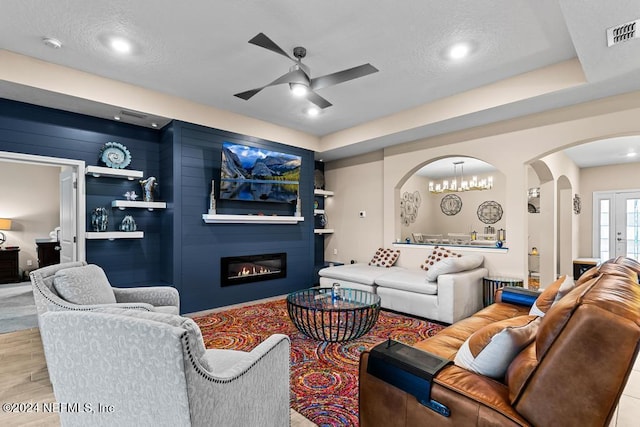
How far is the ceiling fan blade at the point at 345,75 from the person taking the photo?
260 centimetres

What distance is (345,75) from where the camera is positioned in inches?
108

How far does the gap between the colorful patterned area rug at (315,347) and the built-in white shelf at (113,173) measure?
214 centimetres

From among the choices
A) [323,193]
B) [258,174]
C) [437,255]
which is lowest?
[437,255]

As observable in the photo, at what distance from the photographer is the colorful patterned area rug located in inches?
83.8

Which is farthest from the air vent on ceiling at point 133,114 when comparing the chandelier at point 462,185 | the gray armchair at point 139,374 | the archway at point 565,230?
the archway at point 565,230

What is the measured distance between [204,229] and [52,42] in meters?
2.57

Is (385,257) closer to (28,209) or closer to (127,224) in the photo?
(127,224)

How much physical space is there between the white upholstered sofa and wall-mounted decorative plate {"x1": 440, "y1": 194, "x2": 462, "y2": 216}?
6.06 meters

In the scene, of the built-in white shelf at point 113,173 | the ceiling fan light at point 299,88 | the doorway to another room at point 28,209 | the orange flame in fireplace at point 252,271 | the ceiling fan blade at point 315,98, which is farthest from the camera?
the doorway to another room at point 28,209

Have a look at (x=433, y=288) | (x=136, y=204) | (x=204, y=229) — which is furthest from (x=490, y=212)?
(x=136, y=204)

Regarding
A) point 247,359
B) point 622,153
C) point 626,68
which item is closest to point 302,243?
point 247,359

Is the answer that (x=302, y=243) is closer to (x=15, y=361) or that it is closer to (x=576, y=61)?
(x=15, y=361)

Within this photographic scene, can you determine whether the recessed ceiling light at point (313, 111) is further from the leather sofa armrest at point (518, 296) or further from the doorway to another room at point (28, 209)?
the doorway to another room at point (28, 209)

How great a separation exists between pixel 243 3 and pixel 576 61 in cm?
332
